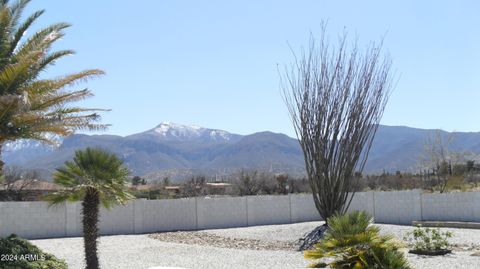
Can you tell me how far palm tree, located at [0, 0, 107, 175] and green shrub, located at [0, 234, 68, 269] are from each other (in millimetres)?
2180

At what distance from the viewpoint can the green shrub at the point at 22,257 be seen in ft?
41.6

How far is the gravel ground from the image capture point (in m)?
15.7

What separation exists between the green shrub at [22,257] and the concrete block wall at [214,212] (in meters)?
12.3

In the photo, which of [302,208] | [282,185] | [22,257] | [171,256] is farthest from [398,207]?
[22,257]

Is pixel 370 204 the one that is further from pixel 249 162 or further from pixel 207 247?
pixel 249 162

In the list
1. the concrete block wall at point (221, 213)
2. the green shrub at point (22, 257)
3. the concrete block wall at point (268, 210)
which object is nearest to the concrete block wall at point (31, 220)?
the concrete block wall at point (221, 213)

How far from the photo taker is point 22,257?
1303 cm

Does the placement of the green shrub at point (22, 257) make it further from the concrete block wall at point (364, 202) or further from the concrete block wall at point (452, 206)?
the concrete block wall at point (452, 206)

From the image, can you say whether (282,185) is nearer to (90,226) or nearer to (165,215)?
(165,215)

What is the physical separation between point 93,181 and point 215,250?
762 centimetres

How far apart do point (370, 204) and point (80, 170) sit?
821 inches

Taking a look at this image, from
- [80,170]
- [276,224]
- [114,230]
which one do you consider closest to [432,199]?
[276,224]

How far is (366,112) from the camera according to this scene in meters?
21.7

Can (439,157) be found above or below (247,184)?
above
